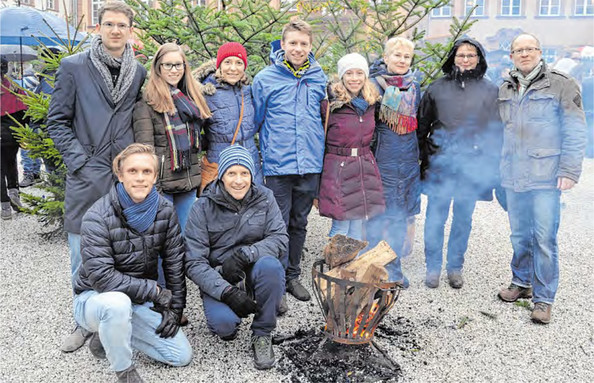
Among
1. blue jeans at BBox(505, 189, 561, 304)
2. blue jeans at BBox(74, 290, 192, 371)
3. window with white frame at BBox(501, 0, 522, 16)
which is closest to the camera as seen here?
blue jeans at BBox(74, 290, 192, 371)

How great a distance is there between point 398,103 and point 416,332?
1870 millimetres

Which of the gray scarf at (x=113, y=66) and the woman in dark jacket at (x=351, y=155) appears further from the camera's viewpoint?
the woman in dark jacket at (x=351, y=155)

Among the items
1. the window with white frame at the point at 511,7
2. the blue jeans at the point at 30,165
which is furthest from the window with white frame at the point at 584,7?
the blue jeans at the point at 30,165

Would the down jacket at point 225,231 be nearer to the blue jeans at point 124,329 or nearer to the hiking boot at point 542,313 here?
the blue jeans at point 124,329

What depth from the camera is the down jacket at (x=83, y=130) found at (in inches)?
131

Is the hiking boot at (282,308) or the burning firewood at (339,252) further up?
the burning firewood at (339,252)

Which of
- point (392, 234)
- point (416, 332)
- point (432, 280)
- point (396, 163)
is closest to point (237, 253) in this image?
point (416, 332)

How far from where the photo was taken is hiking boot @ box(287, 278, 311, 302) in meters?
4.27

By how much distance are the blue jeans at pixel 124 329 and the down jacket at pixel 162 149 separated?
961 millimetres

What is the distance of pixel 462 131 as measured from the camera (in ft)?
14.0

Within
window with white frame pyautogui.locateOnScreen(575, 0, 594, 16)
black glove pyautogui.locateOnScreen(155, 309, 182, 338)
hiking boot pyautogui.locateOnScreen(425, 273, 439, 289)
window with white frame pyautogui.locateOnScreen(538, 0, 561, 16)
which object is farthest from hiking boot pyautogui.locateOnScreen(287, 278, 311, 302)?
window with white frame pyautogui.locateOnScreen(575, 0, 594, 16)

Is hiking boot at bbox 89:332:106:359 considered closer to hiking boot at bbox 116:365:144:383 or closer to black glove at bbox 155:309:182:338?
hiking boot at bbox 116:365:144:383

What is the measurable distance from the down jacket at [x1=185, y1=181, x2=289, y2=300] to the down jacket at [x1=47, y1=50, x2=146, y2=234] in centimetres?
69

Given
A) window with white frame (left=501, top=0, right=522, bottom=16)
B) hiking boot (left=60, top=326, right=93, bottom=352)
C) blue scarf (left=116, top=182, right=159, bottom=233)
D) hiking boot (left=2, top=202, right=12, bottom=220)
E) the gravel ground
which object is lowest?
the gravel ground
